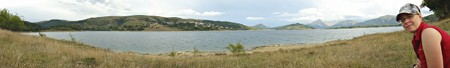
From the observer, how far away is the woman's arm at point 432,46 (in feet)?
9.13

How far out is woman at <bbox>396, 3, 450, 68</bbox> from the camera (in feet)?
9.20

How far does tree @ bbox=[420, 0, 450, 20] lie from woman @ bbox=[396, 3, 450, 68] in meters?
54.2

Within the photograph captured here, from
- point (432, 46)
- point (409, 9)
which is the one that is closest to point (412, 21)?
point (409, 9)

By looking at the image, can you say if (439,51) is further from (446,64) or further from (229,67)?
(229,67)

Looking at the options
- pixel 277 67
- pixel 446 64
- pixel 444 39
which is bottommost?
pixel 277 67

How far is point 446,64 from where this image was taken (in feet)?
10.2

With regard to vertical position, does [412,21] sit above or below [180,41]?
above

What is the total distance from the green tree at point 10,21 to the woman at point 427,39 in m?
78.8

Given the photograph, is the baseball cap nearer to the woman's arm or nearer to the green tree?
the woman's arm

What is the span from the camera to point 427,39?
281 centimetres

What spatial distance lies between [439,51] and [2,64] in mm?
7071

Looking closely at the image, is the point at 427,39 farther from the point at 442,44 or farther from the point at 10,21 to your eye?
the point at 10,21

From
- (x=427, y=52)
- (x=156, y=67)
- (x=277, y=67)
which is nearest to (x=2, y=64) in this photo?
(x=156, y=67)

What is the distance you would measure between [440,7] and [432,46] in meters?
58.3
